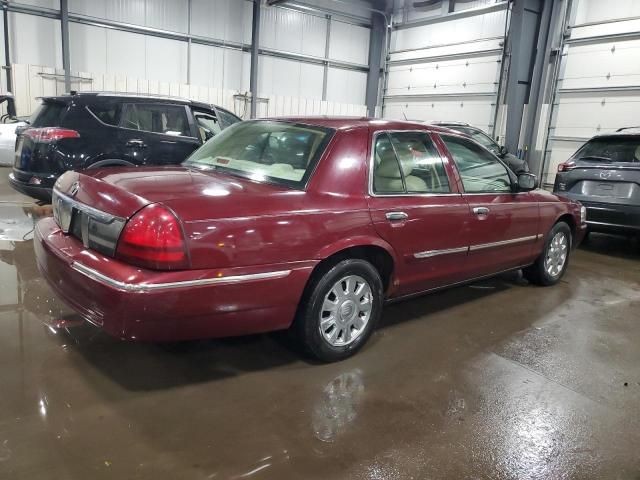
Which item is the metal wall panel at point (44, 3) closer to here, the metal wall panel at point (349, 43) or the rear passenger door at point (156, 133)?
the metal wall panel at point (349, 43)

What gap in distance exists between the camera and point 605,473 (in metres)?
2.11

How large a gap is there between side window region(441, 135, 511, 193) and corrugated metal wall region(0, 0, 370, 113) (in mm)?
10721

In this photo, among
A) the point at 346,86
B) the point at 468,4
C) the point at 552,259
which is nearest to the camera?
the point at 552,259

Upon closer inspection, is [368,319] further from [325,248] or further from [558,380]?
[558,380]

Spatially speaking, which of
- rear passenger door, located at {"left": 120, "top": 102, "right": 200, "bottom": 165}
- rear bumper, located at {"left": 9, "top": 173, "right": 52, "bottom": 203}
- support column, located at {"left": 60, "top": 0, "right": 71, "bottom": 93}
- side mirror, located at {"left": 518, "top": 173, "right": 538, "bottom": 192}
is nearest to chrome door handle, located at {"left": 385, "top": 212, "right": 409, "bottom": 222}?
side mirror, located at {"left": 518, "top": 173, "right": 538, "bottom": 192}

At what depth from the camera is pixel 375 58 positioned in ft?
51.1

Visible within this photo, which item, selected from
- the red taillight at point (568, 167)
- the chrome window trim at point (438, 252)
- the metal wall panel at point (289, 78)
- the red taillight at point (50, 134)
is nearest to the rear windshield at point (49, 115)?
the red taillight at point (50, 134)

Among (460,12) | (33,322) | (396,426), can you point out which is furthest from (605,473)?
(460,12)

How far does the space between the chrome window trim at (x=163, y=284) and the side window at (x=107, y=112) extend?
357cm

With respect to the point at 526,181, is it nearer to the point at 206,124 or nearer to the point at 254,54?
the point at 206,124

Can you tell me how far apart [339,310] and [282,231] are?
669 millimetres

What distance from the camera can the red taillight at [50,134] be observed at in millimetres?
5105

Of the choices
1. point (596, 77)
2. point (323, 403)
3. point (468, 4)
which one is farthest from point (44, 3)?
point (323, 403)

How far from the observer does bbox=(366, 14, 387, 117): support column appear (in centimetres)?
1535
